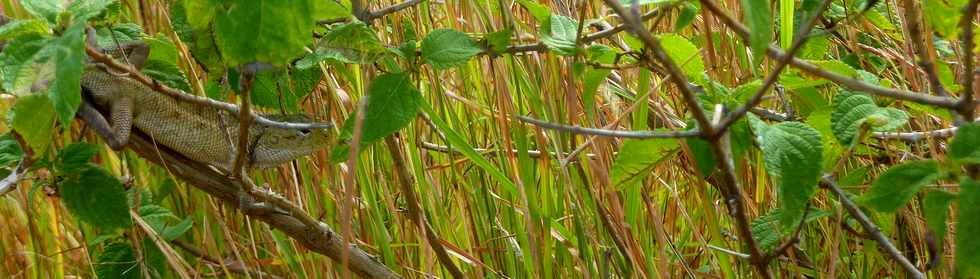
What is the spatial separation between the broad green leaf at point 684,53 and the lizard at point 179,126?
0.67m

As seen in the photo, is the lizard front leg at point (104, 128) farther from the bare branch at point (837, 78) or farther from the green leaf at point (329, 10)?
the bare branch at point (837, 78)

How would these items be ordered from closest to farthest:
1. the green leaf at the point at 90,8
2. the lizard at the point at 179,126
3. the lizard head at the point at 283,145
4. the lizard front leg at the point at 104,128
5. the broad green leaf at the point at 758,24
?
the broad green leaf at the point at 758,24
the green leaf at the point at 90,8
the lizard front leg at the point at 104,128
the lizard at the point at 179,126
the lizard head at the point at 283,145

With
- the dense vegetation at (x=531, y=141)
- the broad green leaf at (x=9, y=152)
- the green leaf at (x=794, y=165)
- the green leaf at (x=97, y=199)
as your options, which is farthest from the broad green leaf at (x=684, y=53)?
the broad green leaf at (x=9, y=152)

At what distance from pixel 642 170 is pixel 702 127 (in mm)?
197

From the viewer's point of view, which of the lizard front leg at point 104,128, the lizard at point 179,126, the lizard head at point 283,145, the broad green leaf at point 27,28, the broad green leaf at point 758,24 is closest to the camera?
the broad green leaf at point 758,24

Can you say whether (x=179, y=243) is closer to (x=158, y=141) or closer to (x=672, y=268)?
(x=158, y=141)

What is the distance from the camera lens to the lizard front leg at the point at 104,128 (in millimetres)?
1503

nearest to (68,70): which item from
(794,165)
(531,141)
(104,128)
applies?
(794,165)

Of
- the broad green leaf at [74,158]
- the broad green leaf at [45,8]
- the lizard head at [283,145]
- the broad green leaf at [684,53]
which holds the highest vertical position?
the broad green leaf at [45,8]

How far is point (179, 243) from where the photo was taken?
1.72 m

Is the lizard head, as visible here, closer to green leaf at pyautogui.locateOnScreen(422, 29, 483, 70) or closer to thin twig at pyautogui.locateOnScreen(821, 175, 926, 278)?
green leaf at pyautogui.locateOnScreen(422, 29, 483, 70)

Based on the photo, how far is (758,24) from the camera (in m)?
0.71

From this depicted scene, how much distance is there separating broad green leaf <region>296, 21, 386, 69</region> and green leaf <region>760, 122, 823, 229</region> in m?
0.44

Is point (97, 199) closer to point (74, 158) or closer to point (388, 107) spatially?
point (74, 158)
